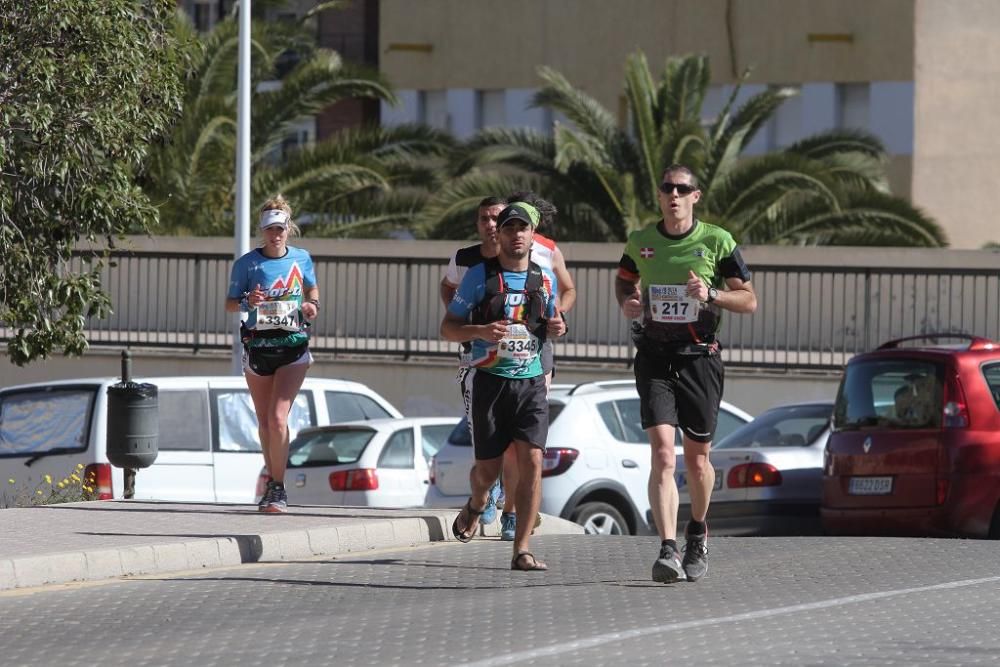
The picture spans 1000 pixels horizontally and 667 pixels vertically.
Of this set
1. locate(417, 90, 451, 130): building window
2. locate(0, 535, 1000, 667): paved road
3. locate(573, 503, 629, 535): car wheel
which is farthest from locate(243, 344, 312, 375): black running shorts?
locate(417, 90, 451, 130): building window

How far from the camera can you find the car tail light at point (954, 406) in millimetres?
12984

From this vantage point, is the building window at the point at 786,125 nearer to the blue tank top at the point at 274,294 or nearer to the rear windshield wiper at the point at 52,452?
the rear windshield wiper at the point at 52,452

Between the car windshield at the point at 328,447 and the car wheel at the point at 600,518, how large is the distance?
82.9 inches

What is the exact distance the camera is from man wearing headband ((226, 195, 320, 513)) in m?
11.7

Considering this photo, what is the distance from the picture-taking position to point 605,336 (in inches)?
955

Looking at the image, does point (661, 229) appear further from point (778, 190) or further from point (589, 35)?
point (589, 35)

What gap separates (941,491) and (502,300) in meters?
4.43

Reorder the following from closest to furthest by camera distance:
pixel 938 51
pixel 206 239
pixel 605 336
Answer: pixel 605 336, pixel 206 239, pixel 938 51

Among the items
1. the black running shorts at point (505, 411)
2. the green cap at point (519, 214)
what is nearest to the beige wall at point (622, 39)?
the green cap at point (519, 214)

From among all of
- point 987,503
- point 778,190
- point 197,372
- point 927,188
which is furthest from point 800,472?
point 927,188

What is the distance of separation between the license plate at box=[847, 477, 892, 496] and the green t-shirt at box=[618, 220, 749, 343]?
3.98 meters

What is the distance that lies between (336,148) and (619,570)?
2199cm

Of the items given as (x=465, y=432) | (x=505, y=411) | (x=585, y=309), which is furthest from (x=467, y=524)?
(x=585, y=309)

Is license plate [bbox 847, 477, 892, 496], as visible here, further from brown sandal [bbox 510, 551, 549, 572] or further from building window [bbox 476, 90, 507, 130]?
building window [bbox 476, 90, 507, 130]
